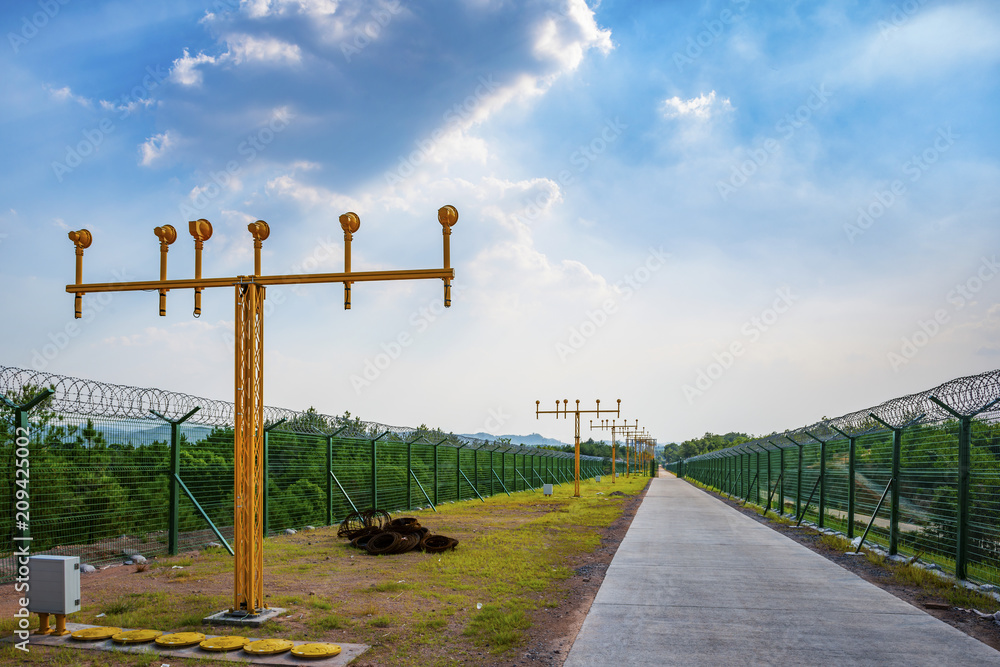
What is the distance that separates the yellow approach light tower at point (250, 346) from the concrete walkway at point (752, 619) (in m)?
3.52

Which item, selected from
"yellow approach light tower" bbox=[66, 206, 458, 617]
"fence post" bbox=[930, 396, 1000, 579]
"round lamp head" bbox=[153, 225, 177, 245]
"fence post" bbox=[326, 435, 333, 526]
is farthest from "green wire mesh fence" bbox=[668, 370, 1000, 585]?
"fence post" bbox=[326, 435, 333, 526]

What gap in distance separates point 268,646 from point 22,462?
5.49 meters

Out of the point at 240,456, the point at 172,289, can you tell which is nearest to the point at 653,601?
the point at 240,456

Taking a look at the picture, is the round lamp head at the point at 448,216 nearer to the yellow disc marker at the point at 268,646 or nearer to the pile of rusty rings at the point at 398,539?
the yellow disc marker at the point at 268,646

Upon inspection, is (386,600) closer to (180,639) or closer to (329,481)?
(180,639)

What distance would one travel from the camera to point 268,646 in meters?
6.36

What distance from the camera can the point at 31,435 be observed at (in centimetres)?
973

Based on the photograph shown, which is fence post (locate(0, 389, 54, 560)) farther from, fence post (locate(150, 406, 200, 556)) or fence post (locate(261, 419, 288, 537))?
fence post (locate(261, 419, 288, 537))

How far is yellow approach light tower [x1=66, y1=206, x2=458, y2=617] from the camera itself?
7.31 meters

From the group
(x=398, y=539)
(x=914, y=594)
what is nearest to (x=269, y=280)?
(x=398, y=539)

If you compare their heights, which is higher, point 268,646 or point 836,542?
point 268,646

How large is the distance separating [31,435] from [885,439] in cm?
1539

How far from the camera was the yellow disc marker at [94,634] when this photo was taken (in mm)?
6707

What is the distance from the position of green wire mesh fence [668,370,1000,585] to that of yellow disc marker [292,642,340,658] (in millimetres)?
8243
